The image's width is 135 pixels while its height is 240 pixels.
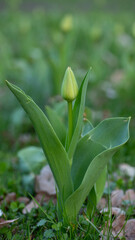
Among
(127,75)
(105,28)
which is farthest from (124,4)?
(127,75)

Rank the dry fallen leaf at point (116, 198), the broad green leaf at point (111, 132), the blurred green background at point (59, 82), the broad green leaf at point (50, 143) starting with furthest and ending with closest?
the blurred green background at point (59, 82), the dry fallen leaf at point (116, 198), the broad green leaf at point (111, 132), the broad green leaf at point (50, 143)

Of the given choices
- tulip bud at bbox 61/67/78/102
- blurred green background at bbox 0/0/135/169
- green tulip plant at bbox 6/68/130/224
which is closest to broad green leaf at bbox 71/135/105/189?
green tulip plant at bbox 6/68/130/224

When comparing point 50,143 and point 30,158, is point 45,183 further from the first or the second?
point 50,143

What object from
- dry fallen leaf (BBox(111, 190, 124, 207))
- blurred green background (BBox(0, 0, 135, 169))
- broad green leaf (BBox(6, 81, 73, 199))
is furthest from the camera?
blurred green background (BBox(0, 0, 135, 169))

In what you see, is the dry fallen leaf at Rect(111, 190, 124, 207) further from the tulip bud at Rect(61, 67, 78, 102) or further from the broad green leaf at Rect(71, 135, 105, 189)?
the tulip bud at Rect(61, 67, 78, 102)

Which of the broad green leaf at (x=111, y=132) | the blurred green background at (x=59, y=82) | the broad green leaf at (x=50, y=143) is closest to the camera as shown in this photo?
the broad green leaf at (x=50, y=143)

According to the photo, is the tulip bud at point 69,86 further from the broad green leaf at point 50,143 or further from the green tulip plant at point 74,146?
the broad green leaf at point 50,143

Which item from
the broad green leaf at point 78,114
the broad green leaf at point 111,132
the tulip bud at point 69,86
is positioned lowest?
the broad green leaf at point 111,132

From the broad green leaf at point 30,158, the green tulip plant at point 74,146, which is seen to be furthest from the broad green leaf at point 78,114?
the broad green leaf at point 30,158
